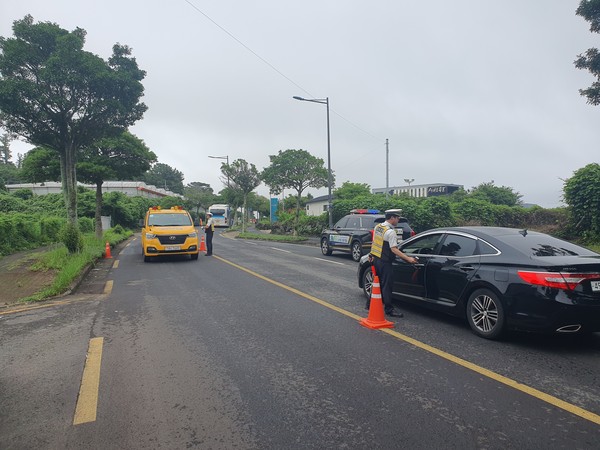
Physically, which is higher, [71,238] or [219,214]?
[219,214]

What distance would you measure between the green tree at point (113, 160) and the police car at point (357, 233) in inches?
526

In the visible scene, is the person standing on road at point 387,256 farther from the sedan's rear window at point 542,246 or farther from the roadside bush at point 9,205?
the roadside bush at point 9,205

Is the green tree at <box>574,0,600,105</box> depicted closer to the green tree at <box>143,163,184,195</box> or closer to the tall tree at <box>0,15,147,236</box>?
the tall tree at <box>0,15,147,236</box>

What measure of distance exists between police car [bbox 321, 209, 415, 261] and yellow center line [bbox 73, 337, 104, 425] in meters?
10.5

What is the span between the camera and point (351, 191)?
4994 centimetres

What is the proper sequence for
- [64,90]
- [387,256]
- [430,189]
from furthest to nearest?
1. [430,189]
2. [64,90]
3. [387,256]

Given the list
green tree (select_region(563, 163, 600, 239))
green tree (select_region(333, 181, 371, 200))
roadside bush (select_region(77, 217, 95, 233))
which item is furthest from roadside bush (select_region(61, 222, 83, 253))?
green tree (select_region(333, 181, 371, 200))

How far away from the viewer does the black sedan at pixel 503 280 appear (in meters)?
4.64

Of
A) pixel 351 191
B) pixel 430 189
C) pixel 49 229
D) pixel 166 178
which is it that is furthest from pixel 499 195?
pixel 166 178

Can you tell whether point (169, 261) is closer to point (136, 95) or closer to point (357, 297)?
point (136, 95)

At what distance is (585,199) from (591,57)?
7234 mm

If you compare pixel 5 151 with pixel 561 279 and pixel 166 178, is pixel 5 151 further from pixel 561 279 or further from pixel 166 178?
pixel 561 279

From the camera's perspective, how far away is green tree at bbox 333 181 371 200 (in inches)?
1960

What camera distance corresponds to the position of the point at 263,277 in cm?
1066
